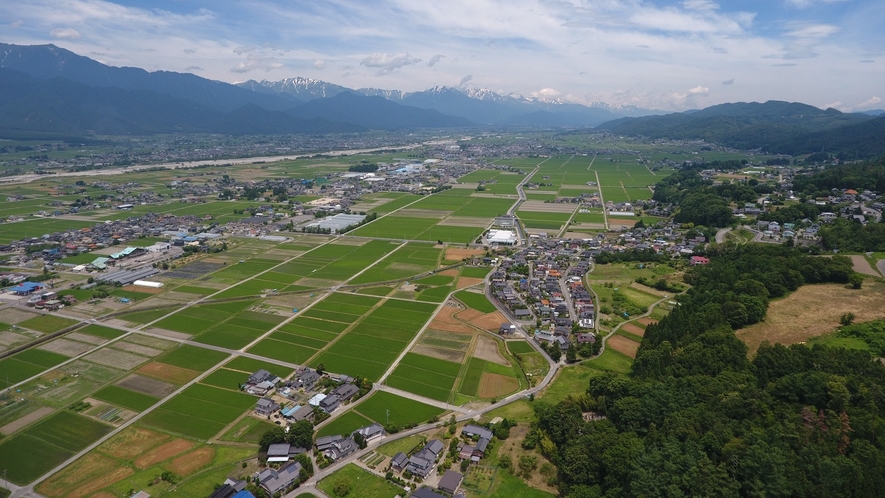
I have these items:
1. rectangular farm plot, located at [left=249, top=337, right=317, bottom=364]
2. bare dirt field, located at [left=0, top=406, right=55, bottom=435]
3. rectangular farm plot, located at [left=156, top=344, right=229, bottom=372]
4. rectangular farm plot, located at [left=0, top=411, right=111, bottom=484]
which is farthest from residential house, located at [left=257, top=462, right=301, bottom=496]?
bare dirt field, located at [left=0, top=406, right=55, bottom=435]

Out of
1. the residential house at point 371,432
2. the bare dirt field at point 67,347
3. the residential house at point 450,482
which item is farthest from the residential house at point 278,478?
the bare dirt field at point 67,347

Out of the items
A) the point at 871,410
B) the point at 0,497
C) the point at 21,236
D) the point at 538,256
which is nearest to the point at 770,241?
the point at 538,256

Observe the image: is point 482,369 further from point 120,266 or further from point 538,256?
point 120,266

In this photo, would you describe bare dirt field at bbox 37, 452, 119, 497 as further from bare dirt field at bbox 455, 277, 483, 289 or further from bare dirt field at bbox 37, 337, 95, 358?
bare dirt field at bbox 455, 277, 483, 289

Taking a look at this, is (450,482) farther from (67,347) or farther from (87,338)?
(87,338)

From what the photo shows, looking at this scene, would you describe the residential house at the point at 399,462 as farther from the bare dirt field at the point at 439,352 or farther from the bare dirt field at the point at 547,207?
the bare dirt field at the point at 547,207

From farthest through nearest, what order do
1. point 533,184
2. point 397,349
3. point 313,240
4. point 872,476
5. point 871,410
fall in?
point 533,184 < point 313,240 < point 397,349 < point 871,410 < point 872,476

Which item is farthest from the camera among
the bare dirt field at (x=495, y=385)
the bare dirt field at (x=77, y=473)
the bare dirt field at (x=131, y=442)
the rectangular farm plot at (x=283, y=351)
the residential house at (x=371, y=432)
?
the rectangular farm plot at (x=283, y=351)

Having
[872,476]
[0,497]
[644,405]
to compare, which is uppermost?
[872,476]
